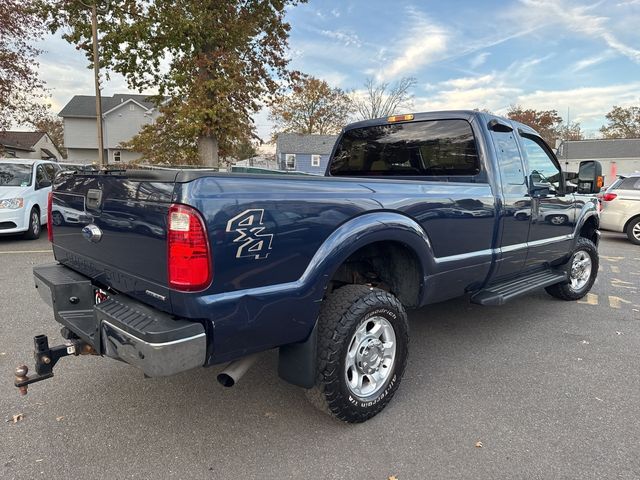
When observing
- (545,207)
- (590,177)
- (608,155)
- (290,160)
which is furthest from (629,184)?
(608,155)

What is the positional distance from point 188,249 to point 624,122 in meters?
71.0

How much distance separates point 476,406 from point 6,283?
5.86 m

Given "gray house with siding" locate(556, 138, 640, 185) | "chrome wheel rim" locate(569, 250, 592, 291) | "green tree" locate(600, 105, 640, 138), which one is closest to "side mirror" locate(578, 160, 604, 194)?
"chrome wheel rim" locate(569, 250, 592, 291)

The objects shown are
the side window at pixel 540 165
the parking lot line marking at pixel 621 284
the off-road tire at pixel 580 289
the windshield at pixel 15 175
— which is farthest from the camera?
the windshield at pixel 15 175

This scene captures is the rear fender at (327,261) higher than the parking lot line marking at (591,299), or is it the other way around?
the rear fender at (327,261)

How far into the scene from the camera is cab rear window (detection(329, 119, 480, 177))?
371cm

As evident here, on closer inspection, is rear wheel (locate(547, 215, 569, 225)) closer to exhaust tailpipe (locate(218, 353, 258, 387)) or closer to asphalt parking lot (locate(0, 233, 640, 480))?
asphalt parking lot (locate(0, 233, 640, 480))

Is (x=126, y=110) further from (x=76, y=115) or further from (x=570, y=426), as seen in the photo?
(x=570, y=426)

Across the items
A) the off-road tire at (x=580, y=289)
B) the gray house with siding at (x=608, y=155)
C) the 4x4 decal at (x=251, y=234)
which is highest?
the gray house with siding at (x=608, y=155)

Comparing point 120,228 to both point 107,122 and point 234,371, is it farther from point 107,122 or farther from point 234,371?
point 107,122

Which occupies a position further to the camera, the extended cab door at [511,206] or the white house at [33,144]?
the white house at [33,144]

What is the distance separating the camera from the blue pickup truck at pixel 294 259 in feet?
6.41

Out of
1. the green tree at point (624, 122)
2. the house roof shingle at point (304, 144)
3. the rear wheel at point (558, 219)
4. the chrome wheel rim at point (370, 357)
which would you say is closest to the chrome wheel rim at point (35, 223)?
the chrome wheel rim at point (370, 357)

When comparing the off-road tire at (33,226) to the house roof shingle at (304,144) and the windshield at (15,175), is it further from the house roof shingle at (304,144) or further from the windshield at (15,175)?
the house roof shingle at (304,144)
